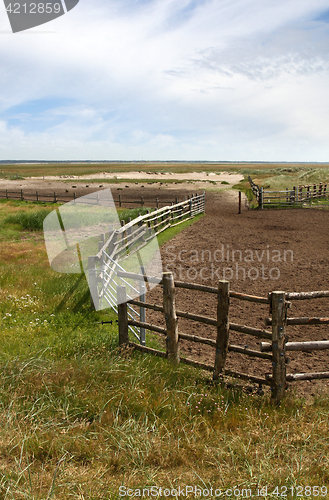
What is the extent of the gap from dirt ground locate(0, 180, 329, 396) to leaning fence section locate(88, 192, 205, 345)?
3.05 feet

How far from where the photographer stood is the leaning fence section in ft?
19.8

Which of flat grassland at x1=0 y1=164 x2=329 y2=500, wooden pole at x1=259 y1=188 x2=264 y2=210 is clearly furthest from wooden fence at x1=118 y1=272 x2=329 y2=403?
wooden pole at x1=259 y1=188 x2=264 y2=210

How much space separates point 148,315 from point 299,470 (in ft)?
16.4

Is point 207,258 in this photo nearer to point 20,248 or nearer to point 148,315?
point 148,315

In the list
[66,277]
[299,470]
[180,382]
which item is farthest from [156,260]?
[299,470]

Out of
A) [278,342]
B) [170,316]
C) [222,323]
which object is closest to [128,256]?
[170,316]

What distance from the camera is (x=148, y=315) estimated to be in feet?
24.8

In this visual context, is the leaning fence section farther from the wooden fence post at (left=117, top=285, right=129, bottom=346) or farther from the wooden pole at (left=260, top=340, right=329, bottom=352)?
the wooden pole at (left=260, top=340, right=329, bottom=352)

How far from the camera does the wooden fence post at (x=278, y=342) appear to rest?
4.03 m

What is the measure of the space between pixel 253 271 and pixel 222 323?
6218 mm

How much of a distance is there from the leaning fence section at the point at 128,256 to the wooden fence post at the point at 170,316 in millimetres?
590

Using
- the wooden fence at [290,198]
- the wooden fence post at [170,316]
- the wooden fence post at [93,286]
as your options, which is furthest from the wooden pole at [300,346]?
the wooden fence at [290,198]

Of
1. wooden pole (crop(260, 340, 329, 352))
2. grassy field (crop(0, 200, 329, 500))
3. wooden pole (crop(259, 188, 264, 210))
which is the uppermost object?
wooden pole (crop(259, 188, 264, 210))

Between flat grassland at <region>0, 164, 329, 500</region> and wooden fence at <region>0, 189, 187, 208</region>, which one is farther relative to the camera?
wooden fence at <region>0, 189, 187, 208</region>
